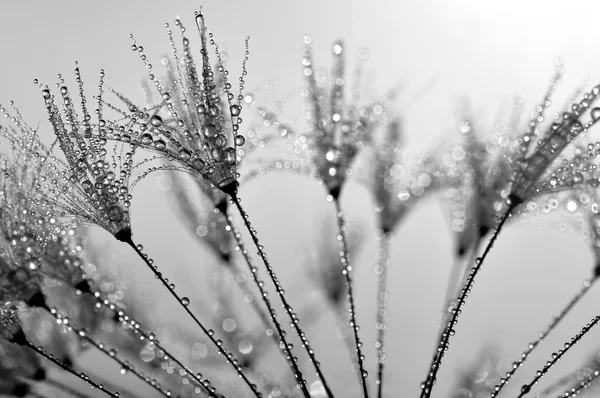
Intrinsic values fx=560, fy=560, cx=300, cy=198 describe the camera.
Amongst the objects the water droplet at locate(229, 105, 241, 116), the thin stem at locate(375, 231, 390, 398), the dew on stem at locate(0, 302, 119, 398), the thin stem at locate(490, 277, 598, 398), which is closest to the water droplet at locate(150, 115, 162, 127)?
the water droplet at locate(229, 105, 241, 116)

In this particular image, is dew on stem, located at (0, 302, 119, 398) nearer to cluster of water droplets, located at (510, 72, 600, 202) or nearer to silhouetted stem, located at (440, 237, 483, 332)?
silhouetted stem, located at (440, 237, 483, 332)

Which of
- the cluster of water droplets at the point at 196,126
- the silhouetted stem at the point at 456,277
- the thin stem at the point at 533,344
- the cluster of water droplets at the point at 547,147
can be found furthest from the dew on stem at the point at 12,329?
the cluster of water droplets at the point at 547,147

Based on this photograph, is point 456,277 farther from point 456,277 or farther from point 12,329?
point 12,329

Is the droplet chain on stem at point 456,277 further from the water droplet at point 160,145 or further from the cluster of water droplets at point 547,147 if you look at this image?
the water droplet at point 160,145

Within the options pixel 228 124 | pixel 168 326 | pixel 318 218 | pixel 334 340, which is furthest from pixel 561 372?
pixel 228 124

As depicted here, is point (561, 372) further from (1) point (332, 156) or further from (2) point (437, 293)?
(1) point (332, 156)

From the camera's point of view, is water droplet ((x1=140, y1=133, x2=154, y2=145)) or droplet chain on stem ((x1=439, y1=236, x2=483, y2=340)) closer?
water droplet ((x1=140, y1=133, x2=154, y2=145))

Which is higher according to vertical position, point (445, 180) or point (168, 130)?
point (445, 180)

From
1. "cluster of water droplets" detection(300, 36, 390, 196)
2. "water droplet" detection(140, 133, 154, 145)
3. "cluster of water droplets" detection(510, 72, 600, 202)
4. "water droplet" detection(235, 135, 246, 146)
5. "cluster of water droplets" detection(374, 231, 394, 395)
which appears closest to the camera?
"water droplet" detection(235, 135, 246, 146)

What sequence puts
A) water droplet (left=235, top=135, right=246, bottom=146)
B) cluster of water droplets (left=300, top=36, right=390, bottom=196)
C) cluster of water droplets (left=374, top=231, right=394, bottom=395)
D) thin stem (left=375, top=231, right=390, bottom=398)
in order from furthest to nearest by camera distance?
cluster of water droplets (left=300, top=36, right=390, bottom=196)
cluster of water droplets (left=374, top=231, right=394, bottom=395)
thin stem (left=375, top=231, right=390, bottom=398)
water droplet (left=235, top=135, right=246, bottom=146)

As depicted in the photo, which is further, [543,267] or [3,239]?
[543,267]

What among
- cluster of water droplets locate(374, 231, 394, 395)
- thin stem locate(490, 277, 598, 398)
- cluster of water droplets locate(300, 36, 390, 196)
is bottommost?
thin stem locate(490, 277, 598, 398)
